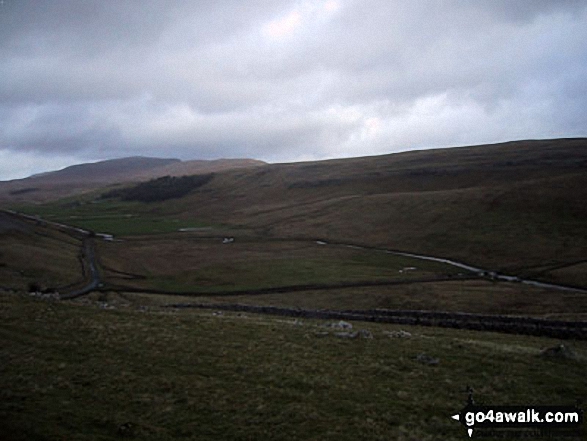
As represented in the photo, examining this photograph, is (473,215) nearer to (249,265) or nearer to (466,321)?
(249,265)

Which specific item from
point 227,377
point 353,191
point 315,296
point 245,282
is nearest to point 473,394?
point 227,377

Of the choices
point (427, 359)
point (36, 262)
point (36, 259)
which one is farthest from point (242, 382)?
point (36, 259)

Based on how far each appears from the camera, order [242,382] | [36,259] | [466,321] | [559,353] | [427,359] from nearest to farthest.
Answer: [242,382] < [427,359] < [559,353] < [466,321] < [36,259]

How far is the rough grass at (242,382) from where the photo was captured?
16062 mm

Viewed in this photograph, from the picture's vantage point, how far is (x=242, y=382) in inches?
802

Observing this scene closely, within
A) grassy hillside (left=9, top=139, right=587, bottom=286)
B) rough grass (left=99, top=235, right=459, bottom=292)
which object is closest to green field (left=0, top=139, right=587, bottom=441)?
rough grass (left=99, top=235, right=459, bottom=292)

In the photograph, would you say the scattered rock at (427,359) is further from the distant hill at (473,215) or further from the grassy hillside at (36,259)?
the distant hill at (473,215)

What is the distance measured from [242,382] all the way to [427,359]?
32.3ft

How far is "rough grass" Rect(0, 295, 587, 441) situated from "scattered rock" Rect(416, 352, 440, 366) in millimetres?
318

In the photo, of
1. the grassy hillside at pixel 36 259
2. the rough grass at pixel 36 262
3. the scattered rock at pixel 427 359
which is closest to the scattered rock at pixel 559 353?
the scattered rock at pixel 427 359

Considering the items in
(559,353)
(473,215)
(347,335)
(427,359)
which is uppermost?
(473,215)

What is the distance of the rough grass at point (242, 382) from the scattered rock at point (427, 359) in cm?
32

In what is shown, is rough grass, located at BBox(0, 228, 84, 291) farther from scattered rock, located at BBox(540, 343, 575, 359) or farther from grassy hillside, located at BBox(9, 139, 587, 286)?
scattered rock, located at BBox(540, 343, 575, 359)

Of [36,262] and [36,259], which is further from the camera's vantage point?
[36,259]
